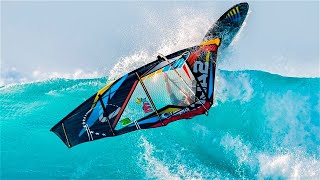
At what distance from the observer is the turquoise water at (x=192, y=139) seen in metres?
7.12

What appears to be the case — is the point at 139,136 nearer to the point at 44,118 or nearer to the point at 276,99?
the point at 44,118

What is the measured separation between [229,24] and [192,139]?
9.49ft

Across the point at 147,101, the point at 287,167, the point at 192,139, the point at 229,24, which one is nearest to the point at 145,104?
the point at 147,101

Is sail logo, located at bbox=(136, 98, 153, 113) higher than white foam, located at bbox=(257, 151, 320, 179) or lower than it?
higher

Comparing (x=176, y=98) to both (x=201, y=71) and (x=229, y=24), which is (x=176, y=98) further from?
(x=229, y=24)

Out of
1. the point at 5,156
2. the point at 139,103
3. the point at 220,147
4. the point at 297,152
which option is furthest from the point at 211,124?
the point at 5,156

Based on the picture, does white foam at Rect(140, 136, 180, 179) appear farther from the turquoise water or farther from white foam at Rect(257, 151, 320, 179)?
white foam at Rect(257, 151, 320, 179)

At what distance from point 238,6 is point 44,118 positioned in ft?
17.9

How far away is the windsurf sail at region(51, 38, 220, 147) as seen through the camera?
6.40 metres

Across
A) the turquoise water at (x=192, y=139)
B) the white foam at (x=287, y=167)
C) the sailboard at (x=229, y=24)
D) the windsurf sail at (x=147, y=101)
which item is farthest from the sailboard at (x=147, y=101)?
the white foam at (x=287, y=167)

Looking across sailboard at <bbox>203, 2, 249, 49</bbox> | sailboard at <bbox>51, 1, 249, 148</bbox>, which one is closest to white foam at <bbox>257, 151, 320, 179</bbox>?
sailboard at <bbox>51, 1, 249, 148</bbox>

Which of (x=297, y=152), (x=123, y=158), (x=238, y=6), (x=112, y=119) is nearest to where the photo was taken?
(x=112, y=119)

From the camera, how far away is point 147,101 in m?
6.50

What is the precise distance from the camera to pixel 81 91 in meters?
9.89
